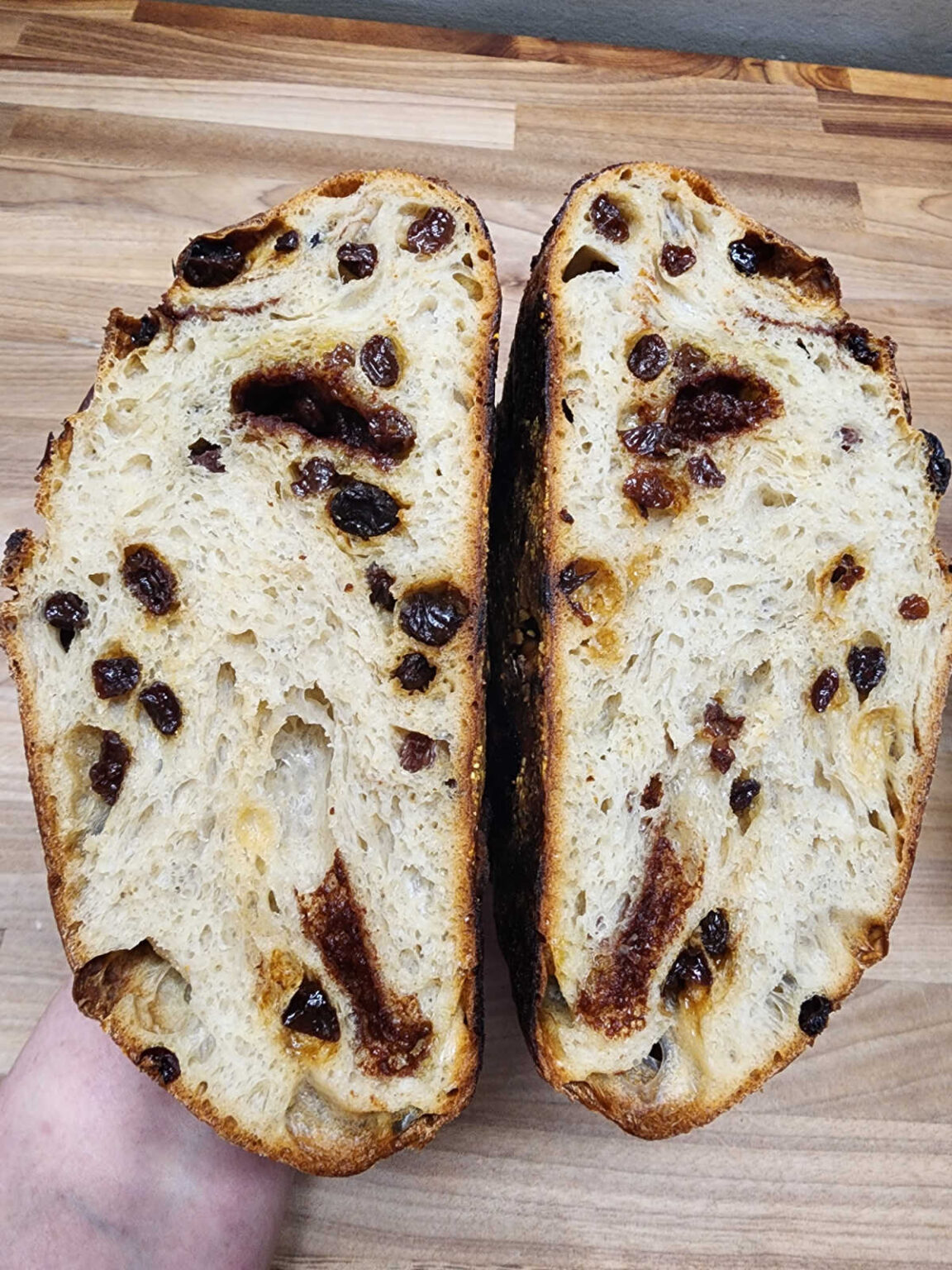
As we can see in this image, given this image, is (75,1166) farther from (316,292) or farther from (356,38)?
(356,38)

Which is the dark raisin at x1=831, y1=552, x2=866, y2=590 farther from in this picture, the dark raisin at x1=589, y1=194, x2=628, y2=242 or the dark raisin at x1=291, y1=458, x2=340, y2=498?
the dark raisin at x1=291, y1=458, x2=340, y2=498

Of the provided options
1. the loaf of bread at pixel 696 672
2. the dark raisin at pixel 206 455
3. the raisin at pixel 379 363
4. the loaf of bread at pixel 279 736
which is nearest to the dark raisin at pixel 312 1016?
the loaf of bread at pixel 279 736

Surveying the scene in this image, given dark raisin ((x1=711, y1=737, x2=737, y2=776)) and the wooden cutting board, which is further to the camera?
the wooden cutting board

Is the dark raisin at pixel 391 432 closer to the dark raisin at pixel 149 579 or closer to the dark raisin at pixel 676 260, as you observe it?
the dark raisin at pixel 149 579

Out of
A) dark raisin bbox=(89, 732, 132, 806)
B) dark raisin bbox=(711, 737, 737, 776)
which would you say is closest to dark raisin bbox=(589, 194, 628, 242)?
dark raisin bbox=(711, 737, 737, 776)

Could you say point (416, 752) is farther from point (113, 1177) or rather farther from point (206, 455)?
point (113, 1177)

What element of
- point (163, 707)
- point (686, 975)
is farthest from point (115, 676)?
point (686, 975)

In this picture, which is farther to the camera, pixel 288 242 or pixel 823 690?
pixel 288 242
